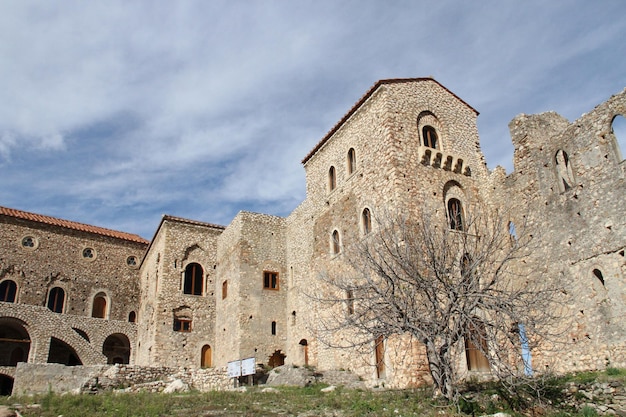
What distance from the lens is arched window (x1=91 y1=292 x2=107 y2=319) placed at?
30.9m

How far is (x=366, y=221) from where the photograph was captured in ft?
56.2

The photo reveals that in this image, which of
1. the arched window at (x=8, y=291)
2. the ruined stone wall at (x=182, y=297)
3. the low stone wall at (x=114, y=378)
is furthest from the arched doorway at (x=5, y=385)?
the low stone wall at (x=114, y=378)

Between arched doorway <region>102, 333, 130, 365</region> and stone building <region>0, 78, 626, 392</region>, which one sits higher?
stone building <region>0, 78, 626, 392</region>

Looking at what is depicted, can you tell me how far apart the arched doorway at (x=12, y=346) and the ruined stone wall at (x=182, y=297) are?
7176mm

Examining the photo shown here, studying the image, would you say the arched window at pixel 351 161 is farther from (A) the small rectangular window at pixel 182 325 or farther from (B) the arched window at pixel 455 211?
(A) the small rectangular window at pixel 182 325

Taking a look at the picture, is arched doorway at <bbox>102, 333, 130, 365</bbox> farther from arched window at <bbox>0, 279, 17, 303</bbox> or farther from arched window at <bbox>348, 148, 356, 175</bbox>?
arched window at <bbox>348, 148, 356, 175</bbox>

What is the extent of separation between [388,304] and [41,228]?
27009 mm

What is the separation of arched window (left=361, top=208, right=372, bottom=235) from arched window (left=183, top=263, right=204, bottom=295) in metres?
12.4

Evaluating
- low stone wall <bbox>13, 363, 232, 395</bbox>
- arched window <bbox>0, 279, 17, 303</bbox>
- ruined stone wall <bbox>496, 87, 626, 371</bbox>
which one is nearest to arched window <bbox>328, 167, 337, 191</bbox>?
ruined stone wall <bbox>496, 87, 626, 371</bbox>

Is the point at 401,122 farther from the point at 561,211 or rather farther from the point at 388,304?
the point at 388,304

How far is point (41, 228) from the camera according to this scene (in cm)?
3058

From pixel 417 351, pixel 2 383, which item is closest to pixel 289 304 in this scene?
pixel 417 351

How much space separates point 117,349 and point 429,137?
78.5 feet

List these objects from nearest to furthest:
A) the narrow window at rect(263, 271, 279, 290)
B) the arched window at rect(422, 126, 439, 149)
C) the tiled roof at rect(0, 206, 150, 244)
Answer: the arched window at rect(422, 126, 439, 149) < the narrow window at rect(263, 271, 279, 290) < the tiled roof at rect(0, 206, 150, 244)
